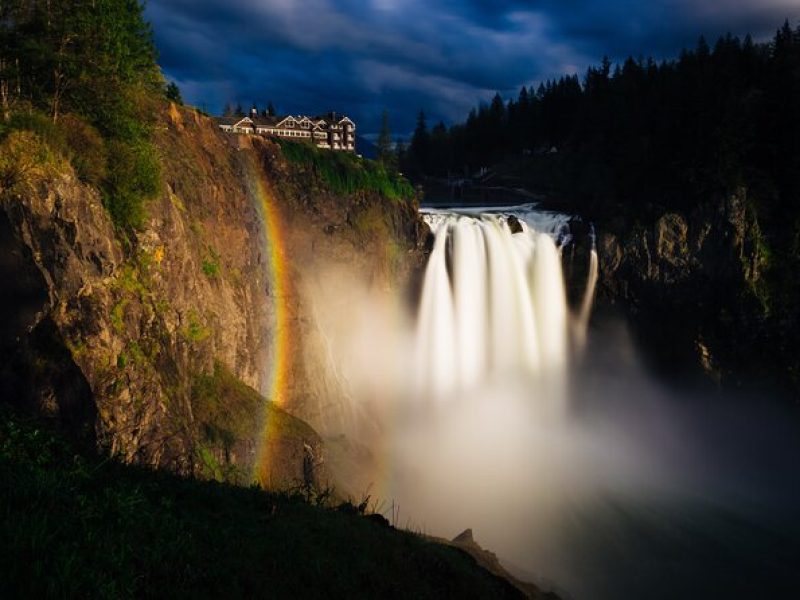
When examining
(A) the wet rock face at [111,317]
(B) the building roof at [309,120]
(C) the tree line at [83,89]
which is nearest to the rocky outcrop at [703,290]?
(A) the wet rock face at [111,317]

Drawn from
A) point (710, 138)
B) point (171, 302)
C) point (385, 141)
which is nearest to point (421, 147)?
point (385, 141)

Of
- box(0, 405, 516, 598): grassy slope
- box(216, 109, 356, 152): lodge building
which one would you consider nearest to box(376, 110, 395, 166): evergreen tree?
box(216, 109, 356, 152): lodge building

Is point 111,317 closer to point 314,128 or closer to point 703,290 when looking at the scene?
point 703,290

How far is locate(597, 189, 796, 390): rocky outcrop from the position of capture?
3550 centimetres

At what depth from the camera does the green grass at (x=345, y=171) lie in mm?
31172

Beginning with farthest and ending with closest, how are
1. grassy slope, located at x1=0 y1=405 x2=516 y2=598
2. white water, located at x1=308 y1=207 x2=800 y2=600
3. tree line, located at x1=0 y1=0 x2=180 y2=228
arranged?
1. white water, located at x1=308 y1=207 x2=800 y2=600
2. tree line, located at x1=0 y1=0 x2=180 y2=228
3. grassy slope, located at x1=0 y1=405 x2=516 y2=598

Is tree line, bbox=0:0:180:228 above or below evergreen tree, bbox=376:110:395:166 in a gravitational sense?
below

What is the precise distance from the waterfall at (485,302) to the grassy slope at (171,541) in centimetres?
2787

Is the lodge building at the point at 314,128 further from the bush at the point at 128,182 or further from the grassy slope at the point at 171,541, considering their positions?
the grassy slope at the point at 171,541

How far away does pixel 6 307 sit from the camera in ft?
36.4

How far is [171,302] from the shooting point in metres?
17.9

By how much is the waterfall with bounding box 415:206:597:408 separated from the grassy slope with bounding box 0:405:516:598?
91.4ft

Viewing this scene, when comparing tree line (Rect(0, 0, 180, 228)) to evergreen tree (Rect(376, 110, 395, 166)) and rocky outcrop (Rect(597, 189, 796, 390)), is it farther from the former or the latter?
evergreen tree (Rect(376, 110, 395, 166))

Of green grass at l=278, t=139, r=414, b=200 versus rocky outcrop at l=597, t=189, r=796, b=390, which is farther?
rocky outcrop at l=597, t=189, r=796, b=390
